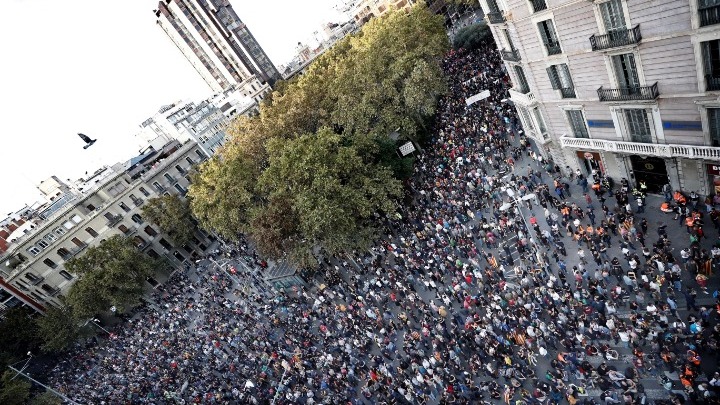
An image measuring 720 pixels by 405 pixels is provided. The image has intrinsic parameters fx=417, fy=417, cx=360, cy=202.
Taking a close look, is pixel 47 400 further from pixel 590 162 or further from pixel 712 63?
pixel 712 63

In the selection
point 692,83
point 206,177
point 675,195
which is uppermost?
point 206,177

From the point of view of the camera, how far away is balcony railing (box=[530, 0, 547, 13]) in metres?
23.5

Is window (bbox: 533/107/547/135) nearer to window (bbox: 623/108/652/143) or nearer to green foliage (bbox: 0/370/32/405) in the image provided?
window (bbox: 623/108/652/143)

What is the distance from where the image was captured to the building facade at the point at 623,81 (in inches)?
714

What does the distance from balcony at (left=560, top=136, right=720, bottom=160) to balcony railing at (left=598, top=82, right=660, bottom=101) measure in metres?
2.67

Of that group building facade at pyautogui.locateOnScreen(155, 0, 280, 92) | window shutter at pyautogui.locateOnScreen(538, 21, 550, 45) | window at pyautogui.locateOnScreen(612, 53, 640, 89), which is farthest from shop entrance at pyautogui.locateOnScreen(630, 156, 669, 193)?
building facade at pyautogui.locateOnScreen(155, 0, 280, 92)

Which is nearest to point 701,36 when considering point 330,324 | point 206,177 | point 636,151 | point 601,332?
point 636,151

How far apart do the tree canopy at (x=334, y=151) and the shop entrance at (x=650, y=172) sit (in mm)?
16723

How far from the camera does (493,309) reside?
885 inches

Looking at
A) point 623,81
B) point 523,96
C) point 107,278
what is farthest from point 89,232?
point 623,81

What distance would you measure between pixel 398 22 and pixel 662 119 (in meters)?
35.8

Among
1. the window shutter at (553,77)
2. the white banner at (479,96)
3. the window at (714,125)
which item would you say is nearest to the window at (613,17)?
the window shutter at (553,77)

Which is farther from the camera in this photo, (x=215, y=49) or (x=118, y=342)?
(x=215, y=49)

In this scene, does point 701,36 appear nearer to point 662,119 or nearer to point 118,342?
point 662,119
